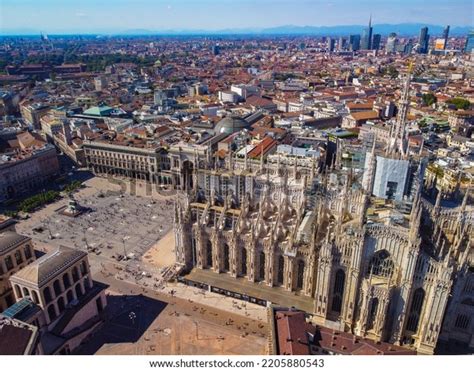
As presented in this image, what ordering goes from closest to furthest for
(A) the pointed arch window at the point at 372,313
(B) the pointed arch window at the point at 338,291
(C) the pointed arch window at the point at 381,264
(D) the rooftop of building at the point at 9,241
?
1. (C) the pointed arch window at the point at 381,264
2. (A) the pointed arch window at the point at 372,313
3. (B) the pointed arch window at the point at 338,291
4. (D) the rooftop of building at the point at 9,241

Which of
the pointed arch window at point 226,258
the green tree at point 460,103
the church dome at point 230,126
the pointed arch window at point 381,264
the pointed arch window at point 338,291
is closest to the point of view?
the pointed arch window at point 381,264

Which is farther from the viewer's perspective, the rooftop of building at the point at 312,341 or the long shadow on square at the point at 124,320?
the long shadow on square at the point at 124,320

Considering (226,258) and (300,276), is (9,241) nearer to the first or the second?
(226,258)

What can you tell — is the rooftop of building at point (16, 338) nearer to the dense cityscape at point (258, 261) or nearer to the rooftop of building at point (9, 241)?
the dense cityscape at point (258, 261)

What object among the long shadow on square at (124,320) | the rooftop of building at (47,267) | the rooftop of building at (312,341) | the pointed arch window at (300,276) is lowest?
the long shadow on square at (124,320)

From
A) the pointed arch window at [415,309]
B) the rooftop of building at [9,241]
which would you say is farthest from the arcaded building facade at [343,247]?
the rooftop of building at [9,241]

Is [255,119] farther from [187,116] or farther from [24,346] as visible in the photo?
[24,346]

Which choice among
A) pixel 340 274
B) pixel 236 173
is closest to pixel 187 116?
pixel 236 173

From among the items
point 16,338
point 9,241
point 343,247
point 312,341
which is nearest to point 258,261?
point 343,247
